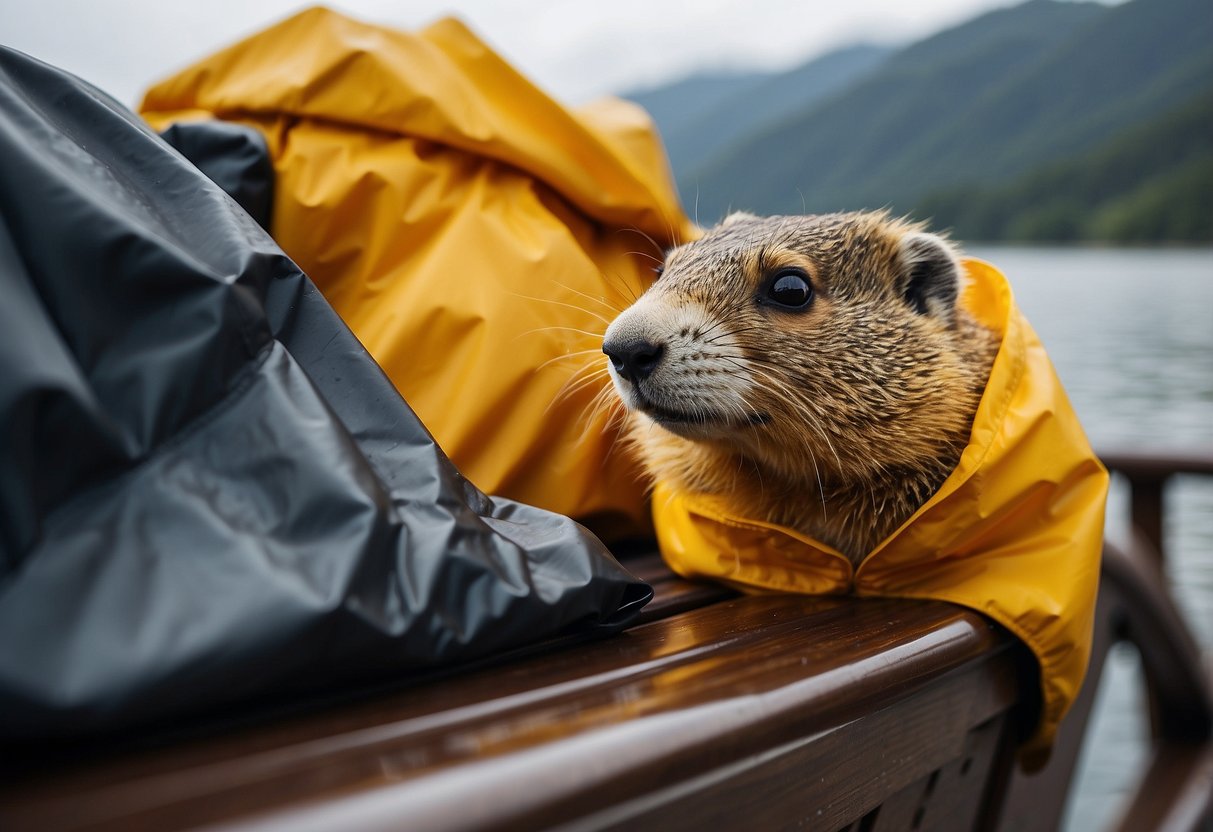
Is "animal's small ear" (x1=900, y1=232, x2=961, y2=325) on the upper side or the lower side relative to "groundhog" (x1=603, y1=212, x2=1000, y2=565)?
upper

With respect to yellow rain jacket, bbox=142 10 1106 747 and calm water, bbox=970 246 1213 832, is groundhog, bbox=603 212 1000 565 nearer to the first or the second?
yellow rain jacket, bbox=142 10 1106 747

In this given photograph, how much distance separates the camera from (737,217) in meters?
2.84

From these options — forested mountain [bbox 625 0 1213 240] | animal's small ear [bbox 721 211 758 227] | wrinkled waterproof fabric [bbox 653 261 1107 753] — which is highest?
animal's small ear [bbox 721 211 758 227]

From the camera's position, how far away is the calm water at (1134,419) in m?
5.55

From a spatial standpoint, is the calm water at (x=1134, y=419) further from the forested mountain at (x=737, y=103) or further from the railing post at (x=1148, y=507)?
the forested mountain at (x=737, y=103)

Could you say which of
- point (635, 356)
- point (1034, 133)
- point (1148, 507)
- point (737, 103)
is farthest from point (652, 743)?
point (737, 103)

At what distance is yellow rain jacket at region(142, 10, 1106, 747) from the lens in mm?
1910

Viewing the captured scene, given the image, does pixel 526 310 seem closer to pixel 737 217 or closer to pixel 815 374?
pixel 815 374

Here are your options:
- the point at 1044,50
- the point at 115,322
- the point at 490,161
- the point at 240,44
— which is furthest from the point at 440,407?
the point at 1044,50

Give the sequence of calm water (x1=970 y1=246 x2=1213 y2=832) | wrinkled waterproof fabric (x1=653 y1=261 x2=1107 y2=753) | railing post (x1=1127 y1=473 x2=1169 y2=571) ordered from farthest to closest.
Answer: calm water (x1=970 y1=246 x2=1213 y2=832) < railing post (x1=1127 y1=473 x2=1169 y2=571) < wrinkled waterproof fabric (x1=653 y1=261 x2=1107 y2=753)

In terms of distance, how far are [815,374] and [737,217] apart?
0.93 metres

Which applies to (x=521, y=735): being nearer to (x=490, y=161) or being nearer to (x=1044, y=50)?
(x=490, y=161)

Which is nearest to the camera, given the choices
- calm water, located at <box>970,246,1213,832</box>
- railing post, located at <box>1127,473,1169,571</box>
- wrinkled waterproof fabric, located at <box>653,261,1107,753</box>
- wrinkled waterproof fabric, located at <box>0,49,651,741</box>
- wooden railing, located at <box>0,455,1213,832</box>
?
wooden railing, located at <box>0,455,1213,832</box>

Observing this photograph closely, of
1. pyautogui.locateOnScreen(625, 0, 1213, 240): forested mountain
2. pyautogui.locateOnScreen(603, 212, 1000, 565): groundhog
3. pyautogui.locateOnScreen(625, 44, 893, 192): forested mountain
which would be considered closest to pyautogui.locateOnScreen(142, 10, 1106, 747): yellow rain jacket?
pyautogui.locateOnScreen(603, 212, 1000, 565): groundhog
